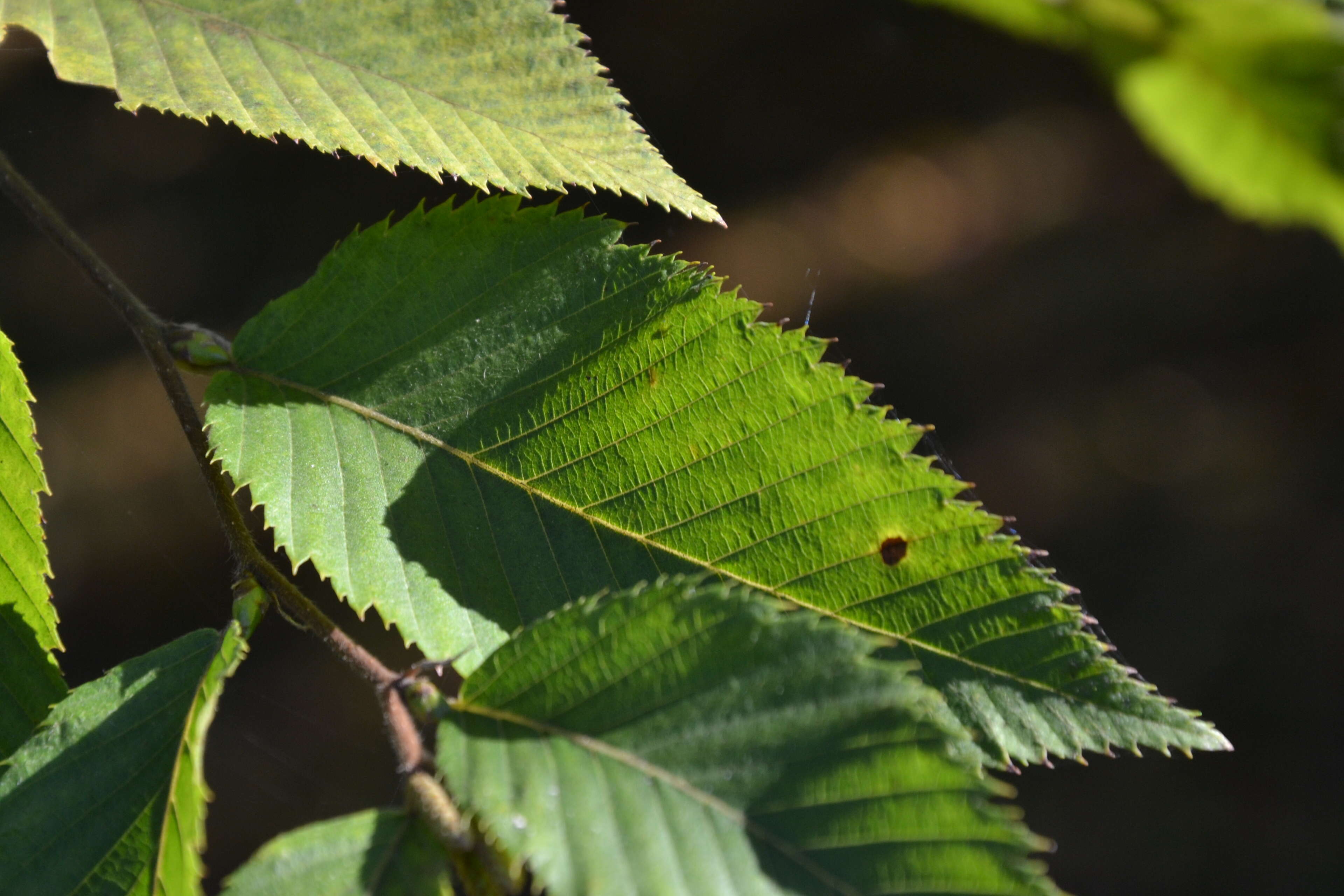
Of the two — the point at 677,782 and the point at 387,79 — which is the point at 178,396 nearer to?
the point at 387,79

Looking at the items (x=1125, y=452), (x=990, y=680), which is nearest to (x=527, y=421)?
(x=990, y=680)

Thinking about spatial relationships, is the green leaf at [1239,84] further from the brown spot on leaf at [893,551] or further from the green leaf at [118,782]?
the green leaf at [118,782]

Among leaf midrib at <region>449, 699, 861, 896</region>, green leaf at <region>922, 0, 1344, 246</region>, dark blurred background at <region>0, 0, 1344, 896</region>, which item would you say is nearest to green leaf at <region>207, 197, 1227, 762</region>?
leaf midrib at <region>449, 699, 861, 896</region>

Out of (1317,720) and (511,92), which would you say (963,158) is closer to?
(1317,720)

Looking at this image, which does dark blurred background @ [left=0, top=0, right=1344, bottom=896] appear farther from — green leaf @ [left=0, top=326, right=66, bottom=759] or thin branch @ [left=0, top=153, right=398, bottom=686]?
green leaf @ [left=0, top=326, right=66, bottom=759]

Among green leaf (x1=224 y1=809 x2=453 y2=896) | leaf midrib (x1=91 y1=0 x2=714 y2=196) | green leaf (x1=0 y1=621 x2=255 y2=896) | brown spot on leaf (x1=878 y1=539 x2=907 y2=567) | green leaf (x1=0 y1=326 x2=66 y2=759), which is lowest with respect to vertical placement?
green leaf (x1=224 y1=809 x2=453 y2=896)

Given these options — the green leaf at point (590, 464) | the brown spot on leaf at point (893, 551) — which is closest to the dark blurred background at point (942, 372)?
the green leaf at point (590, 464)
